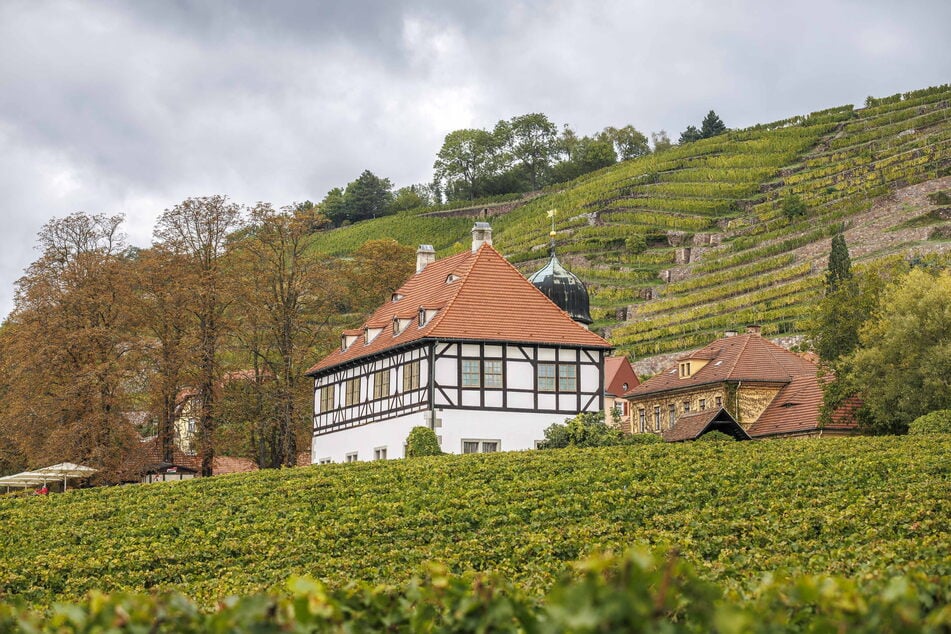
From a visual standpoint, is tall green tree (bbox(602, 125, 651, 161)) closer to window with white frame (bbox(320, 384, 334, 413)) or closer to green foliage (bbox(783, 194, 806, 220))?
green foliage (bbox(783, 194, 806, 220))

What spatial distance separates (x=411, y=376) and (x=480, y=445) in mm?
3576

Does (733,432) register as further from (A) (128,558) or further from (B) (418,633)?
(B) (418,633)

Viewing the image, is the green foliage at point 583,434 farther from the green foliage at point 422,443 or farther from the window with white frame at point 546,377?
the green foliage at point 422,443

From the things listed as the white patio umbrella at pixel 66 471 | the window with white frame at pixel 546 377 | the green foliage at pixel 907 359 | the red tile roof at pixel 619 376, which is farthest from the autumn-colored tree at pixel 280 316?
the red tile roof at pixel 619 376

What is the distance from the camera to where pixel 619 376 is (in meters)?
77.1

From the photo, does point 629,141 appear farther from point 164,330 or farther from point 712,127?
point 164,330

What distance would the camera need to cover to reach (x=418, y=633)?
839 cm

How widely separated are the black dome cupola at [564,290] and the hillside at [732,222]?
2140cm

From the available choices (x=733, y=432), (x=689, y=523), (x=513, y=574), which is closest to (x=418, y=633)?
(x=513, y=574)

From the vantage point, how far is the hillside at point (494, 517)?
77.7ft

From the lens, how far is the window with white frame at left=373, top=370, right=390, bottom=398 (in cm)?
4769

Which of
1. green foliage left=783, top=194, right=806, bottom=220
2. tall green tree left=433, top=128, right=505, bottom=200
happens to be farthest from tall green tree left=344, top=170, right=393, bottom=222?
green foliage left=783, top=194, right=806, bottom=220

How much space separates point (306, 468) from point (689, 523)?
54.3ft

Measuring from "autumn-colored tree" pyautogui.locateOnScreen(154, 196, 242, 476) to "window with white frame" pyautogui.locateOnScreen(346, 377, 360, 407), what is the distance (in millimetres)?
5525
